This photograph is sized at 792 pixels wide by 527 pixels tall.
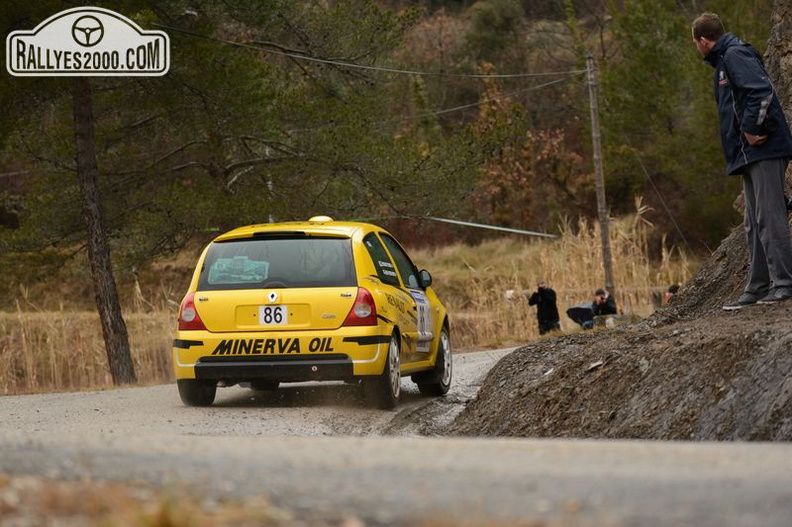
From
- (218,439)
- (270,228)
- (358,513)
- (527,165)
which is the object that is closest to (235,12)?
(270,228)

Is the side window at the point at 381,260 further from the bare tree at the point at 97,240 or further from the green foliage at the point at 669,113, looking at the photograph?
the green foliage at the point at 669,113

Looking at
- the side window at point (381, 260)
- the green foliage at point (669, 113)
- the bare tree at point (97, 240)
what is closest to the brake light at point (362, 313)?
the side window at point (381, 260)

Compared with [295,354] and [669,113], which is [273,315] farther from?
[669,113]

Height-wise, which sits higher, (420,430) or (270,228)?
(270,228)

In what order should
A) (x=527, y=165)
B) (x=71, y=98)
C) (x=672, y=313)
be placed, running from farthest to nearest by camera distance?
(x=527, y=165) → (x=71, y=98) → (x=672, y=313)

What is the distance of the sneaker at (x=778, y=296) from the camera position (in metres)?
10.5

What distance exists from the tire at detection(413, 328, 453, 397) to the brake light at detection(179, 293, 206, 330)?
2912mm

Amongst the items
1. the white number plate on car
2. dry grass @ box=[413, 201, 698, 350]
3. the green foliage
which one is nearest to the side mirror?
the white number plate on car

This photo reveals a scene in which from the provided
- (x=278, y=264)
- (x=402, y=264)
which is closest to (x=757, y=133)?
(x=278, y=264)

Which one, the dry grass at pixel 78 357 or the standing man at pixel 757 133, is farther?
the dry grass at pixel 78 357

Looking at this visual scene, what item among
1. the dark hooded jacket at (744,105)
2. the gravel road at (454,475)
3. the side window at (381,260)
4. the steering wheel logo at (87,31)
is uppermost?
the steering wheel logo at (87,31)

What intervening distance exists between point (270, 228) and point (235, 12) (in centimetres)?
1136

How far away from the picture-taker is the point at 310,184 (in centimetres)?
2573

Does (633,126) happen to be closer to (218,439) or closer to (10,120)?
(10,120)
